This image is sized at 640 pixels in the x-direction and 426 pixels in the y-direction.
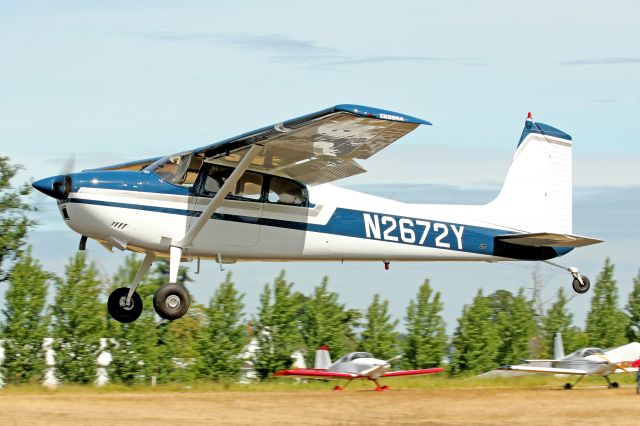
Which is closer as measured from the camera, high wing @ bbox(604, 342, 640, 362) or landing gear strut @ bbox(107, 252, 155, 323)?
landing gear strut @ bbox(107, 252, 155, 323)

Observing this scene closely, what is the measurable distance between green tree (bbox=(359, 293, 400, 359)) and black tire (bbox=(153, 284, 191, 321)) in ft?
104

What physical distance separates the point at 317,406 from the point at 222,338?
85.7 ft

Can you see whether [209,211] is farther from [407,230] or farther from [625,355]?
[625,355]

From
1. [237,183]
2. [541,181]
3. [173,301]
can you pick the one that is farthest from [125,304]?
[541,181]

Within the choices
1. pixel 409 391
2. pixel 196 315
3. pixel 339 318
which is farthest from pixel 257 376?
pixel 409 391

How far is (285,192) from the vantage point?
16.7 metres

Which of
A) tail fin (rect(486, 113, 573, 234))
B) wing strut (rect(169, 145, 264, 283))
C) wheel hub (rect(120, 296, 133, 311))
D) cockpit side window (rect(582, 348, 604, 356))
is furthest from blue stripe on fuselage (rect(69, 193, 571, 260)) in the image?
cockpit side window (rect(582, 348, 604, 356))

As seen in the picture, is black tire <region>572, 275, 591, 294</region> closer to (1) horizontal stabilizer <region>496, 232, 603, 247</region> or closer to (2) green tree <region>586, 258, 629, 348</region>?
(1) horizontal stabilizer <region>496, 232, 603, 247</region>

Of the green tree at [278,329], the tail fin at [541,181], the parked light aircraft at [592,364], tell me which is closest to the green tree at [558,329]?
the green tree at [278,329]

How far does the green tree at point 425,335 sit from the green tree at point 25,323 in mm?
15676

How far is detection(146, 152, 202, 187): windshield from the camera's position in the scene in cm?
1616

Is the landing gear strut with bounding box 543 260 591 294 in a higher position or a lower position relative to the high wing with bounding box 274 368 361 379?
higher

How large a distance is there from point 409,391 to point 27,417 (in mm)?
11039

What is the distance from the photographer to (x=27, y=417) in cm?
1672
